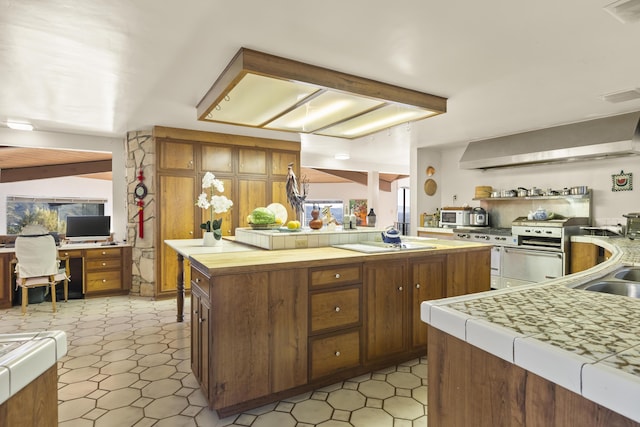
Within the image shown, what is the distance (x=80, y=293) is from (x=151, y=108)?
3.04m

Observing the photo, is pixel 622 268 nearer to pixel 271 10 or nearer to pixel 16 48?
pixel 271 10

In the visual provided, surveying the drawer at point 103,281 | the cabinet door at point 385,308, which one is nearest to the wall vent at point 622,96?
the cabinet door at point 385,308

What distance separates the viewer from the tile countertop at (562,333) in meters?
0.65

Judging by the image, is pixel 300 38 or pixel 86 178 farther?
pixel 86 178

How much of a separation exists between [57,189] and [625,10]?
932 centimetres

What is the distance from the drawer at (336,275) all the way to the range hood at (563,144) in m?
3.62

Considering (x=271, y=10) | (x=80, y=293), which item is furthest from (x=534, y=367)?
(x=80, y=293)

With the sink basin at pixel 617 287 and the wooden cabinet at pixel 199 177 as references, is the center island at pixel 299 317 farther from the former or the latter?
the wooden cabinet at pixel 199 177

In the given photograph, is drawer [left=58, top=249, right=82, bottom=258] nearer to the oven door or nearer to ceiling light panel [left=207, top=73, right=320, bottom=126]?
ceiling light panel [left=207, top=73, right=320, bottom=126]

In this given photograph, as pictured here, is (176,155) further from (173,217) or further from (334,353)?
(334,353)

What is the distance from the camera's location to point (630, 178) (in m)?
4.34

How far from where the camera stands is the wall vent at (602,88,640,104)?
3.19 meters

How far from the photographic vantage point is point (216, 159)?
5289 mm

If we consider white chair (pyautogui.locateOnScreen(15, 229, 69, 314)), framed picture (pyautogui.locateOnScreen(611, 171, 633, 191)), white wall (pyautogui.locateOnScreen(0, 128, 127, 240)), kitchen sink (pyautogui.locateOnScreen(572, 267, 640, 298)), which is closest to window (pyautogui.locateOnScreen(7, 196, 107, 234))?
white wall (pyautogui.locateOnScreen(0, 128, 127, 240))
